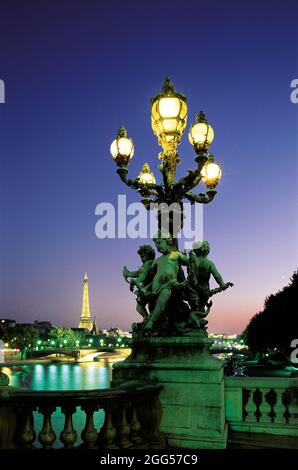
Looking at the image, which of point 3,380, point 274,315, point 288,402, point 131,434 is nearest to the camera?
point 3,380

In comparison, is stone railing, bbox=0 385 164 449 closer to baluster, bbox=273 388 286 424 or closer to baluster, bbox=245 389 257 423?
baluster, bbox=245 389 257 423

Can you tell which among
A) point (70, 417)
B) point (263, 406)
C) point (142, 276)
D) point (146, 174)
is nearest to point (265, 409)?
point (263, 406)

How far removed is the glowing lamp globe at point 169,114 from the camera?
33.6 feet

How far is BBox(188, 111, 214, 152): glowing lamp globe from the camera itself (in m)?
10.4

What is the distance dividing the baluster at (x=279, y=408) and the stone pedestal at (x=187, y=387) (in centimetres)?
93

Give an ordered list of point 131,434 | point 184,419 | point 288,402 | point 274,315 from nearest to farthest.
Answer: point 131,434 → point 184,419 → point 288,402 → point 274,315

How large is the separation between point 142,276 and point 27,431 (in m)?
4.06

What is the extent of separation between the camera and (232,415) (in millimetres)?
8797

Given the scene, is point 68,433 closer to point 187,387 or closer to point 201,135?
point 187,387

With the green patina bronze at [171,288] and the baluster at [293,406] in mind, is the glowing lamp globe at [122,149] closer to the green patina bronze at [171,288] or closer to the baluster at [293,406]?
the green patina bronze at [171,288]

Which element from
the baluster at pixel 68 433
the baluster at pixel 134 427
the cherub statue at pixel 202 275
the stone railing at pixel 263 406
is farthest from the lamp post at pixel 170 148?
the baluster at pixel 68 433

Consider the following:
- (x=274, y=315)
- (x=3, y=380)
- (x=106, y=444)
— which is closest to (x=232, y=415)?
(x=106, y=444)

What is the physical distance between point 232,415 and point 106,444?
10.1 feet
